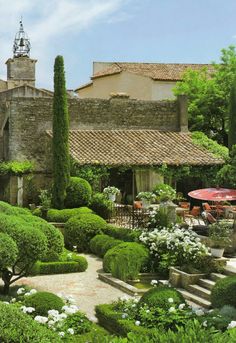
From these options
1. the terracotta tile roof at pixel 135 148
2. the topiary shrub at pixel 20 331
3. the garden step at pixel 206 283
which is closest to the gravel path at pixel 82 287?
the garden step at pixel 206 283

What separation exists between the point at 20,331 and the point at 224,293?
616 cm

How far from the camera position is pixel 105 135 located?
31.4 m

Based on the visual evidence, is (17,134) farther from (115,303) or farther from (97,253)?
(115,303)

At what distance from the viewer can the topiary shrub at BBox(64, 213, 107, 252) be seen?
71.6ft

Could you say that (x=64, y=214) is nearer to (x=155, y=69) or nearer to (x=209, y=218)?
(x=209, y=218)

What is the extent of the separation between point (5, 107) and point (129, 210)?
12.4 metres

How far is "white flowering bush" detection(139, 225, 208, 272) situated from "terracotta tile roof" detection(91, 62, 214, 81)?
26.9m

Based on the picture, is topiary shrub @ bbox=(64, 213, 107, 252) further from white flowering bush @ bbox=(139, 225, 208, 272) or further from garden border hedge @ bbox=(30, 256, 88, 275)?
white flowering bush @ bbox=(139, 225, 208, 272)

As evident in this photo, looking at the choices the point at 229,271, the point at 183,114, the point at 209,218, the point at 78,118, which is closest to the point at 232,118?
the point at 183,114

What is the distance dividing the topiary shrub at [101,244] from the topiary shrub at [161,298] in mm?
7358

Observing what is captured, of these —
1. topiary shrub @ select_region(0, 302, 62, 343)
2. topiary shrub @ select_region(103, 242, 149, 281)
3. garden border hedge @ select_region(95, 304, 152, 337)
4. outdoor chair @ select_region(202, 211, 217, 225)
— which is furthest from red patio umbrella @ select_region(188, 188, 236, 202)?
topiary shrub @ select_region(0, 302, 62, 343)

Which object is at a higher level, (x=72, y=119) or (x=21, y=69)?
(x=21, y=69)

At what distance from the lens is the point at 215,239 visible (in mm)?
16562

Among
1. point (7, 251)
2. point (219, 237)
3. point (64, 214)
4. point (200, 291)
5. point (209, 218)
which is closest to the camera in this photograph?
point (7, 251)
